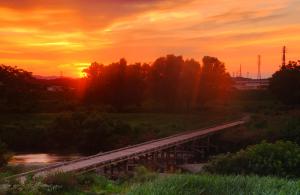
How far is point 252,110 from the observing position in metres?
88.4

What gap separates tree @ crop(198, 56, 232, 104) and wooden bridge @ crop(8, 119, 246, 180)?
24.7 metres

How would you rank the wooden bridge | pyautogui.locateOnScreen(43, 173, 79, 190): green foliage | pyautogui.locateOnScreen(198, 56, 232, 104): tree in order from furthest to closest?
pyautogui.locateOnScreen(198, 56, 232, 104): tree, the wooden bridge, pyautogui.locateOnScreen(43, 173, 79, 190): green foliage

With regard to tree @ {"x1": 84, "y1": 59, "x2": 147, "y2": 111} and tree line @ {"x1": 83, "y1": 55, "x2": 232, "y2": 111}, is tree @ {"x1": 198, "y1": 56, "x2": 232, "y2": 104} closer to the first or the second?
tree line @ {"x1": 83, "y1": 55, "x2": 232, "y2": 111}

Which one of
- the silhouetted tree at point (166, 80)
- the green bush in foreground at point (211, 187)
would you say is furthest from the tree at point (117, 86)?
the green bush in foreground at point (211, 187)

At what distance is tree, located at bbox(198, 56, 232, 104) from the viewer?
287 feet

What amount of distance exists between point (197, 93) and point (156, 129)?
2539 cm

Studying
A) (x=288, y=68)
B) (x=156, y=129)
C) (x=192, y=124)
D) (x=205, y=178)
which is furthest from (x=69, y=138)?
(x=205, y=178)

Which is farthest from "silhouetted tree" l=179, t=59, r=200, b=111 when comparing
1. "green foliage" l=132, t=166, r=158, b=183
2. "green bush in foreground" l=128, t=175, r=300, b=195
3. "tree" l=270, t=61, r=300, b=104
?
"green bush in foreground" l=128, t=175, r=300, b=195

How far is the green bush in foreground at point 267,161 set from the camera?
19484 mm

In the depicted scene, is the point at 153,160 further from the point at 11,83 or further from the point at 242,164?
the point at 11,83

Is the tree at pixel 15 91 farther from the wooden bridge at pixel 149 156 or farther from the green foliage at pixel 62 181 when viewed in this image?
the green foliage at pixel 62 181

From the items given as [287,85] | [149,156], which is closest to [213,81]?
[287,85]

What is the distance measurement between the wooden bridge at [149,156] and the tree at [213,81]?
81.1ft

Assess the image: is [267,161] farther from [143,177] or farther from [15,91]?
[15,91]
